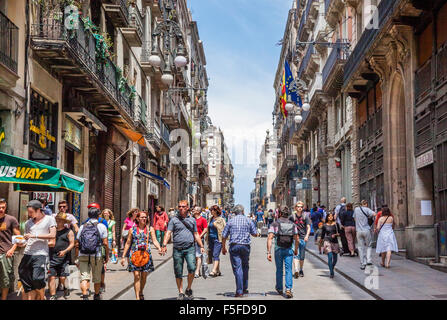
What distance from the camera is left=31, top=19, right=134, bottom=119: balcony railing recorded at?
14062 millimetres

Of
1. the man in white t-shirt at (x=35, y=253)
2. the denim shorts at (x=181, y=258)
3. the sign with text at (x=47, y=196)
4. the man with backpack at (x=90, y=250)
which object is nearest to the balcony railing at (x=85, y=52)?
the sign with text at (x=47, y=196)

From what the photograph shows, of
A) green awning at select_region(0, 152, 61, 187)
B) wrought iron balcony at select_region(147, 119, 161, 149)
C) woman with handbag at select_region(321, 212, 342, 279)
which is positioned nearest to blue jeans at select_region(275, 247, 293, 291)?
woman with handbag at select_region(321, 212, 342, 279)

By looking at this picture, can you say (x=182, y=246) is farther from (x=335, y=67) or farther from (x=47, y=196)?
(x=335, y=67)

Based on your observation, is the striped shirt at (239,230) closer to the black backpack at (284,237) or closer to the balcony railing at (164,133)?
the black backpack at (284,237)

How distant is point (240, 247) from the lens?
37.4 ft

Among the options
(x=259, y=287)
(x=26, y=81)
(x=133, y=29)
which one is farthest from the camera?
(x=133, y=29)

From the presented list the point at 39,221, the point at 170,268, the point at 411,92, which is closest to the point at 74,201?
the point at 170,268

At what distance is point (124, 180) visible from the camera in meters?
26.1

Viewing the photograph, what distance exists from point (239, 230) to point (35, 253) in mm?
3815

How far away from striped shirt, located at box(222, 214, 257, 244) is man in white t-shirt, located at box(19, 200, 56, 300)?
3.44 metres

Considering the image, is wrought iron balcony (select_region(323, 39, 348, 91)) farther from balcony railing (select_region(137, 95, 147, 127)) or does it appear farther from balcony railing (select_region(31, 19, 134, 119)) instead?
balcony railing (select_region(31, 19, 134, 119))

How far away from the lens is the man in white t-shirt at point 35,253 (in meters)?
9.19

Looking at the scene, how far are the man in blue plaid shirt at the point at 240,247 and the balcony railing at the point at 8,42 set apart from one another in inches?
212

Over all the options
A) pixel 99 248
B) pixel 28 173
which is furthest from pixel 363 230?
pixel 28 173
